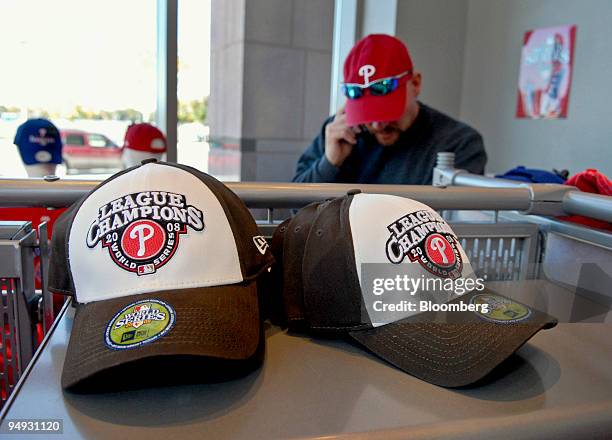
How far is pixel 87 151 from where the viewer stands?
228 centimetres

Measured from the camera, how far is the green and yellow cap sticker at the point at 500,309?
0.50 metres

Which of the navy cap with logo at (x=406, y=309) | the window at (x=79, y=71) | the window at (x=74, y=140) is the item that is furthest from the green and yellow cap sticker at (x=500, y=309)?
the window at (x=74, y=140)

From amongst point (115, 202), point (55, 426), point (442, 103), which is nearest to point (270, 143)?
→ point (442, 103)

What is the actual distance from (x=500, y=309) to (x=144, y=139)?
1.44 metres

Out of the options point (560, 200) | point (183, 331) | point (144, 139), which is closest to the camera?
point (183, 331)

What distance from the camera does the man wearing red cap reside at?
133 cm

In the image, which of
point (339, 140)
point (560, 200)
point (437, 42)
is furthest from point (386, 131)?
point (437, 42)

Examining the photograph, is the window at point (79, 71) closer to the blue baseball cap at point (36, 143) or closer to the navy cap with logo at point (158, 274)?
the blue baseball cap at point (36, 143)

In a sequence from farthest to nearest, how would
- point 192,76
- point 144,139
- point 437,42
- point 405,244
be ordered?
point 437,42, point 192,76, point 144,139, point 405,244

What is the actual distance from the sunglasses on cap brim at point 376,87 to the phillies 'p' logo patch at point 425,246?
2.70ft

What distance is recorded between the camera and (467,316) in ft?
1.69

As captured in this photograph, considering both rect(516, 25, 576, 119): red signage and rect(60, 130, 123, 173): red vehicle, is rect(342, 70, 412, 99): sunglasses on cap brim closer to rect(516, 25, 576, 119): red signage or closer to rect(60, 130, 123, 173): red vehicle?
rect(516, 25, 576, 119): red signage

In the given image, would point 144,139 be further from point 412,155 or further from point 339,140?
point 412,155

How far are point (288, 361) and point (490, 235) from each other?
18.1 inches
